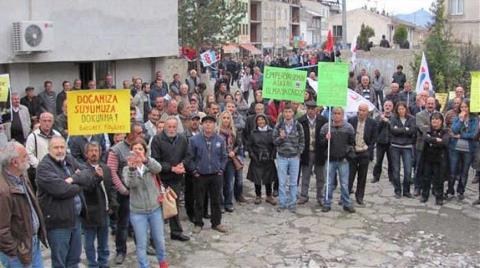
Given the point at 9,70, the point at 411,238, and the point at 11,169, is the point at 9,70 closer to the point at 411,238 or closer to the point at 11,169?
the point at 11,169

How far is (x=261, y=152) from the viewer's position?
1111cm

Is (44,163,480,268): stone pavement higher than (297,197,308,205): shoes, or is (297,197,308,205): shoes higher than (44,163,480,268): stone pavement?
(297,197,308,205): shoes

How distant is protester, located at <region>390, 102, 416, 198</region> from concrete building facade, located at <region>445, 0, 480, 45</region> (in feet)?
93.6

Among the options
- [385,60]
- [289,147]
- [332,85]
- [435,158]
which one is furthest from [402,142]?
[385,60]

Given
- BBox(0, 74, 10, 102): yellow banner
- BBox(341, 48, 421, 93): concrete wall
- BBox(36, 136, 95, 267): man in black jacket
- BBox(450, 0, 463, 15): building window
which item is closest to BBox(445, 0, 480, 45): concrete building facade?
BBox(450, 0, 463, 15): building window

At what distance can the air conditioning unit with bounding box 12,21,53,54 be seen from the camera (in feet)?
43.5

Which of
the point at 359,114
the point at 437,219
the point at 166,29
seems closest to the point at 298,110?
the point at 359,114

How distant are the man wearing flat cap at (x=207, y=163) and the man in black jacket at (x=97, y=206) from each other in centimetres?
198

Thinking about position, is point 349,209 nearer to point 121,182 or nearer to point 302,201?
point 302,201

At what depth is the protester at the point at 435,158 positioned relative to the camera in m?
11.3

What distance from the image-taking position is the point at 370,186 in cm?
1291

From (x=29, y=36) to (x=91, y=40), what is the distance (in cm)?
232

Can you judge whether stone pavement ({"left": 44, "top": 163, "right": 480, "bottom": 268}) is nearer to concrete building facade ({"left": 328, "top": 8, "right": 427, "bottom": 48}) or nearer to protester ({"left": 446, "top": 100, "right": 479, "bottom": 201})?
protester ({"left": 446, "top": 100, "right": 479, "bottom": 201})

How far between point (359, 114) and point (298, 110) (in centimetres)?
123
